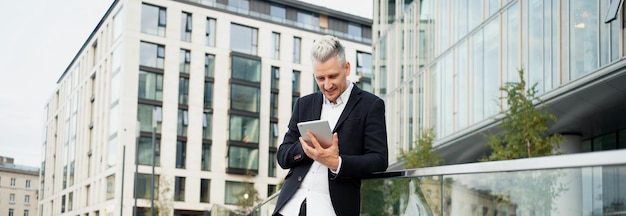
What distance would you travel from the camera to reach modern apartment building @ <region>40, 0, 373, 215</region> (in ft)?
175

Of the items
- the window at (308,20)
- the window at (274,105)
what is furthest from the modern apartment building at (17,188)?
the window at (308,20)

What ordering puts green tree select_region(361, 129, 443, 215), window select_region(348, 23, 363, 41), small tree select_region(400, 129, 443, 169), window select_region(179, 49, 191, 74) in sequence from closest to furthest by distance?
1. green tree select_region(361, 129, 443, 215)
2. small tree select_region(400, 129, 443, 169)
3. window select_region(179, 49, 191, 74)
4. window select_region(348, 23, 363, 41)

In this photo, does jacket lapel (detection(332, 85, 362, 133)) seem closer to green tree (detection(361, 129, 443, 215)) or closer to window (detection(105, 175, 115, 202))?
green tree (detection(361, 129, 443, 215))

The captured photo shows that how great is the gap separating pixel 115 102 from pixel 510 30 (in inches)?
1540

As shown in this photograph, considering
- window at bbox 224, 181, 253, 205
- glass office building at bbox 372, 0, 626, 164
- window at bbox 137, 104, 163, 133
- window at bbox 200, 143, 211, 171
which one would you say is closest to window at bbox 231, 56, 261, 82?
window at bbox 200, 143, 211, 171

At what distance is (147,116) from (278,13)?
13202 millimetres

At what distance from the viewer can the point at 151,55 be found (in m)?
54.4

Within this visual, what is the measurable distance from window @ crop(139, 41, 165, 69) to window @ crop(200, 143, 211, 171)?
616cm

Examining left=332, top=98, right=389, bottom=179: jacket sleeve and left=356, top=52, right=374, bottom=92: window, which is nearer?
left=332, top=98, right=389, bottom=179: jacket sleeve

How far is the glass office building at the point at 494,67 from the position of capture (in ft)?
52.7

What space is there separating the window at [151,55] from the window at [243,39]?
18.0 feet

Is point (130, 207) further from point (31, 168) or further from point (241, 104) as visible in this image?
point (31, 168)

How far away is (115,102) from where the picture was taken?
180 ft

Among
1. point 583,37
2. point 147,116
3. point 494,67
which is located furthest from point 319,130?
point 147,116
